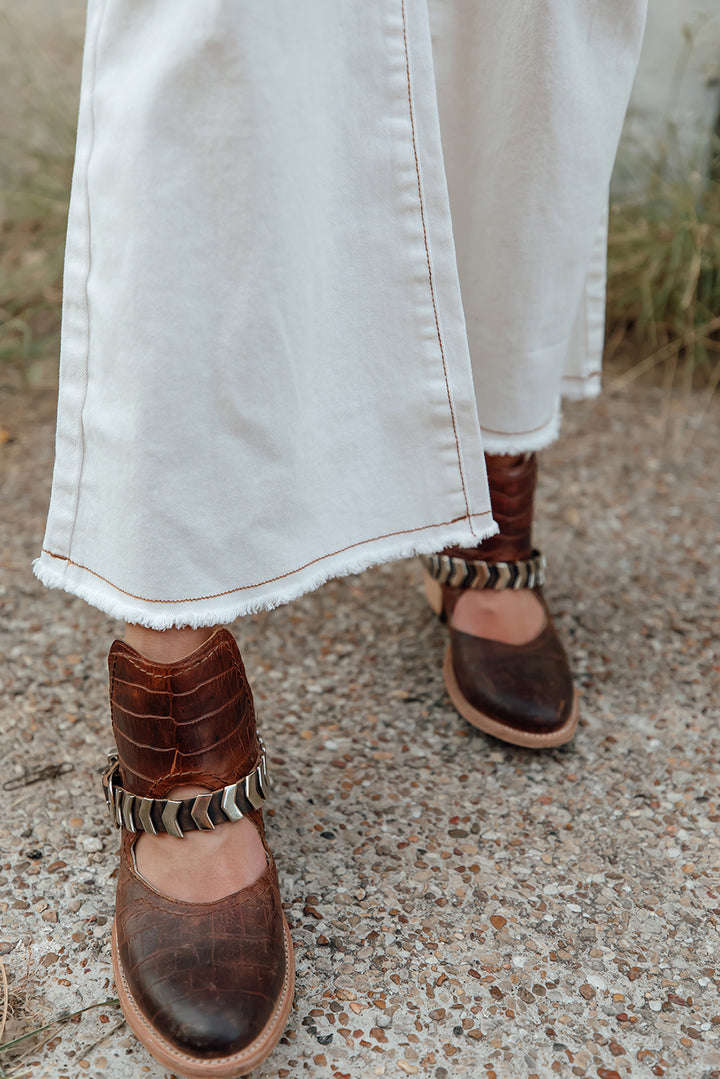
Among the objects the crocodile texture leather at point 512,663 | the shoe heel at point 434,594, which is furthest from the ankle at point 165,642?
the shoe heel at point 434,594

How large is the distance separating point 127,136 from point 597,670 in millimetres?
999

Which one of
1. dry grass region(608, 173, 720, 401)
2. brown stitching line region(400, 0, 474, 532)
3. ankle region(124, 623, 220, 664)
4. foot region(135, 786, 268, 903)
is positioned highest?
brown stitching line region(400, 0, 474, 532)

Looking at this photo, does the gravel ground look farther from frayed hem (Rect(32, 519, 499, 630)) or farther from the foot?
frayed hem (Rect(32, 519, 499, 630))

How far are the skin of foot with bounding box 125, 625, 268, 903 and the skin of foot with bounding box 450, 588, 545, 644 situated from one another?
47 cm

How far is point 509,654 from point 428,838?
0.27 metres

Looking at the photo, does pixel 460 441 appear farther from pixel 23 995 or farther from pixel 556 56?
pixel 23 995

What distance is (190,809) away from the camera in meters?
0.91

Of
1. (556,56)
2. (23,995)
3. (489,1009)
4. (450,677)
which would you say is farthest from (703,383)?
(23,995)

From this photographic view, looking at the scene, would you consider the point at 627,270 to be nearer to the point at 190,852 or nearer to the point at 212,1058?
the point at 190,852

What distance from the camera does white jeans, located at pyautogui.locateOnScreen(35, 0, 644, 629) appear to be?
0.74 metres

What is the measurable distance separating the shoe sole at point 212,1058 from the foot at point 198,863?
3.5 inches

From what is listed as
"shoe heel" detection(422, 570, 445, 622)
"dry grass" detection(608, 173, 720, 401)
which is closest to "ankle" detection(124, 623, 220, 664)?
"shoe heel" detection(422, 570, 445, 622)

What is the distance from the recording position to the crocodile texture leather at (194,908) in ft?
2.73

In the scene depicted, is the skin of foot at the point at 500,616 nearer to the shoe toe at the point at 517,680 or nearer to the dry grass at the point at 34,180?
the shoe toe at the point at 517,680
